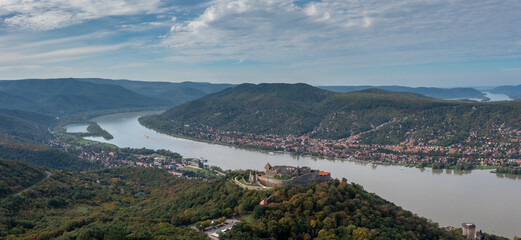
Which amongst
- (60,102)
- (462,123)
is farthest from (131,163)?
(60,102)

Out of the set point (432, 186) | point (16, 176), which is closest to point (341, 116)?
point (432, 186)

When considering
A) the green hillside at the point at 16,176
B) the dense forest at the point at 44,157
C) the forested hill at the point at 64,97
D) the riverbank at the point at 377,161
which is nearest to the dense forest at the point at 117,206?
the green hillside at the point at 16,176

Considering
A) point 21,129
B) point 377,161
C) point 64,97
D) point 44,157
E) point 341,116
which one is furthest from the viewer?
point 64,97

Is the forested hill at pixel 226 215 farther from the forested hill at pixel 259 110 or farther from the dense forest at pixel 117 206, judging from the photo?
the forested hill at pixel 259 110

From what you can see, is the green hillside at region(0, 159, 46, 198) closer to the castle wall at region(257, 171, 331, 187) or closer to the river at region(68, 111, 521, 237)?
the castle wall at region(257, 171, 331, 187)

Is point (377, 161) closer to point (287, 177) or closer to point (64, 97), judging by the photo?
point (287, 177)

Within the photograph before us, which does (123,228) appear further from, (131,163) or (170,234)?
(131,163)
